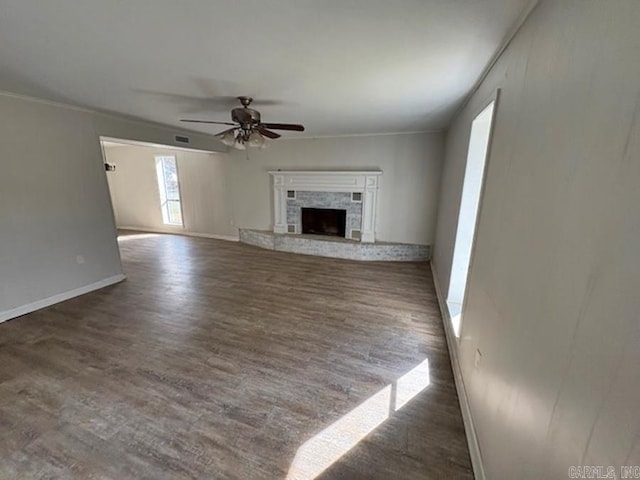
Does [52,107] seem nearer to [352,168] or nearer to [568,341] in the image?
[352,168]

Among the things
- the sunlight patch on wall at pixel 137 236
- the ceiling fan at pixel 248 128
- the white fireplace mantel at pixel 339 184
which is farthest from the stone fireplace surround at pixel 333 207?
the sunlight patch on wall at pixel 137 236

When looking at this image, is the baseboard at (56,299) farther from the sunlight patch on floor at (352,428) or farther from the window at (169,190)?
the sunlight patch on floor at (352,428)

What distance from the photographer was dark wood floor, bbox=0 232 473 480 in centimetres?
148

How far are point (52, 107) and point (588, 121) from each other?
4.76 meters

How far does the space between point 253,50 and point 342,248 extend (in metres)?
3.78

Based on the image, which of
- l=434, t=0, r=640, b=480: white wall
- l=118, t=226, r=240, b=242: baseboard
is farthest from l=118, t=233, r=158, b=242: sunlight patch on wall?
l=434, t=0, r=640, b=480: white wall

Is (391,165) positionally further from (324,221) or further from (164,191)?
(164,191)

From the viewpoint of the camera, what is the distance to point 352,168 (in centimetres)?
521

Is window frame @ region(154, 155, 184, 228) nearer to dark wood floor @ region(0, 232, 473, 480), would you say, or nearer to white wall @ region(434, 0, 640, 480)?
dark wood floor @ region(0, 232, 473, 480)

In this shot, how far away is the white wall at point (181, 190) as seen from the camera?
6430mm

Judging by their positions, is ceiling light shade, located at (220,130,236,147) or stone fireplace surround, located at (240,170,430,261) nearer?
ceiling light shade, located at (220,130,236,147)

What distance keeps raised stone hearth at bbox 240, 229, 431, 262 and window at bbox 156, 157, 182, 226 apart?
2855mm

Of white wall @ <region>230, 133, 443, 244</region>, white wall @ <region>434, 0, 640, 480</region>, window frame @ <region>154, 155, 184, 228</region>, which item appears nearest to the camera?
→ white wall @ <region>434, 0, 640, 480</region>

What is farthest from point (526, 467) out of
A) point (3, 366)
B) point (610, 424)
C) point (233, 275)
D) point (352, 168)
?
point (352, 168)
